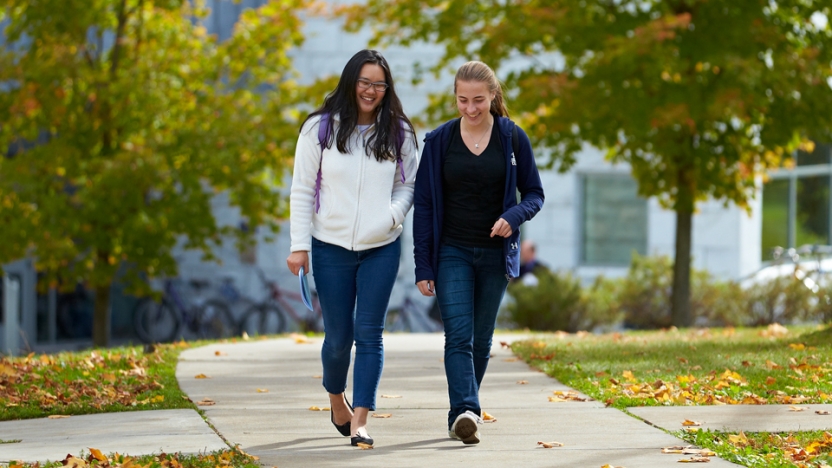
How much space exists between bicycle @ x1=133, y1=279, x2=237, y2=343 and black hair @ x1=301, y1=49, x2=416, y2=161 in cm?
1508

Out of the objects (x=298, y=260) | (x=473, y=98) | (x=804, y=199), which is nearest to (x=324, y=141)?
(x=298, y=260)

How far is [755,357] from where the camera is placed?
8672 millimetres

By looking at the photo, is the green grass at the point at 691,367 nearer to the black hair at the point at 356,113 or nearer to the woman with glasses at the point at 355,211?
the woman with glasses at the point at 355,211

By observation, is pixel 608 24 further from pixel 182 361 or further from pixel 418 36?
pixel 182 361

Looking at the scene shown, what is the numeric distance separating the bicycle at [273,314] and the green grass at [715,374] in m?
10.3

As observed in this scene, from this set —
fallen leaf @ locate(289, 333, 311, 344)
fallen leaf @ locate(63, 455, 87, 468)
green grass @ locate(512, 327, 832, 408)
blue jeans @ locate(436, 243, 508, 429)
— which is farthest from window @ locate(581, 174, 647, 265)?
fallen leaf @ locate(63, 455, 87, 468)

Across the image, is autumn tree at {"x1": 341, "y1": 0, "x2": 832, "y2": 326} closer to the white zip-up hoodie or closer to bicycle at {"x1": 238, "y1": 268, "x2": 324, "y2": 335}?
the white zip-up hoodie

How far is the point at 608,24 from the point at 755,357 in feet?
17.2

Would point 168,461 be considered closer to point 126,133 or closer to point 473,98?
point 473,98

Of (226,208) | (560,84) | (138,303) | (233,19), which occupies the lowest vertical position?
(138,303)

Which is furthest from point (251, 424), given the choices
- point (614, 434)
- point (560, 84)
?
point (560, 84)

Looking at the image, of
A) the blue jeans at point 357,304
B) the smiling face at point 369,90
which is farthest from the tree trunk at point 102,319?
the smiling face at point 369,90

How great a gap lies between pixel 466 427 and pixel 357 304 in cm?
80

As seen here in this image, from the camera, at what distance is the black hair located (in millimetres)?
5496
